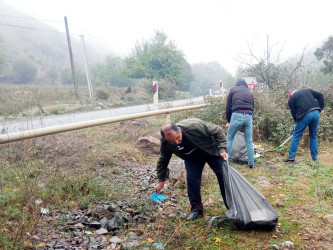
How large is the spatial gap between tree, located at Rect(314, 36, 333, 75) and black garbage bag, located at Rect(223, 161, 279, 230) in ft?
71.7

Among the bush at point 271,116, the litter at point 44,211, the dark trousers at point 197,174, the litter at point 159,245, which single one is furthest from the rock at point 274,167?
the litter at point 44,211

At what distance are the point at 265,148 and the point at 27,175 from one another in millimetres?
5225

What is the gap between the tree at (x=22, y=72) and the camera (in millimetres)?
49469

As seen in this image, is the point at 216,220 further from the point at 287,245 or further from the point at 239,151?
the point at 239,151

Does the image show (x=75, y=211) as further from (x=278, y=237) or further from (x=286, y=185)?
(x=286, y=185)

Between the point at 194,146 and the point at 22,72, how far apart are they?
2269 inches

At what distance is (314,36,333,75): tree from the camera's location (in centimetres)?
2012

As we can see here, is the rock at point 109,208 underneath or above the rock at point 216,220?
above

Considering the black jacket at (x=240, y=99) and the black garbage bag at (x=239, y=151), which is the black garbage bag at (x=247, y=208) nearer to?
the black jacket at (x=240, y=99)

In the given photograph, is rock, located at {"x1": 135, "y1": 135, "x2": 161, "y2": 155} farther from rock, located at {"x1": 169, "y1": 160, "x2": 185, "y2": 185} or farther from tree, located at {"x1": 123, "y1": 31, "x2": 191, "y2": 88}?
tree, located at {"x1": 123, "y1": 31, "x2": 191, "y2": 88}

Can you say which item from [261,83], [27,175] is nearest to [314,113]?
[261,83]

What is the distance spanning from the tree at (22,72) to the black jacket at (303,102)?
180ft

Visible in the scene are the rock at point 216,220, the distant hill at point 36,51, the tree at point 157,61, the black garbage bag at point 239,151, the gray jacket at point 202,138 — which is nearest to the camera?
the gray jacket at point 202,138

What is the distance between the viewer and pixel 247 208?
252 cm
